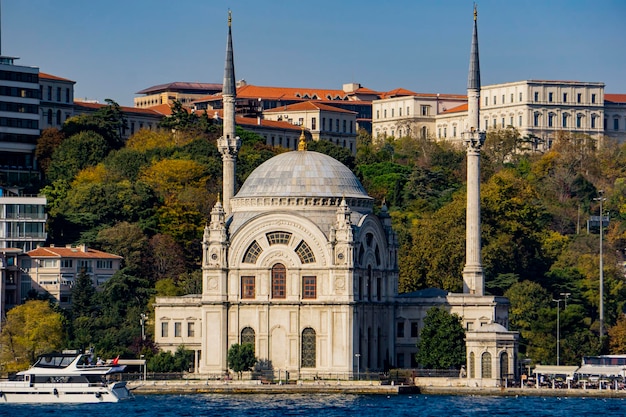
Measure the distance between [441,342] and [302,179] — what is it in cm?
1028

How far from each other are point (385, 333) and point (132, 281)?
17.1 meters

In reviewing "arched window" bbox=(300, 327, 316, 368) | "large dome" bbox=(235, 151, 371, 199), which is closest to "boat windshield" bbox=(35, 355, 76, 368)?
"arched window" bbox=(300, 327, 316, 368)

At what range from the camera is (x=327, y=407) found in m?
93.9

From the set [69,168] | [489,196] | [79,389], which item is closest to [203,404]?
[79,389]

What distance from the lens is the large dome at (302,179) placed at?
105750 millimetres

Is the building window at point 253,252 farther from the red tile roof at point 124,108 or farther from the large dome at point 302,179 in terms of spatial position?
the red tile roof at point 124,108

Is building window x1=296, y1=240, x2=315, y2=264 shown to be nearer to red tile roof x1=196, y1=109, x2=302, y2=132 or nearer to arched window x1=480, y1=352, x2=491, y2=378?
arched window x1=480, y1=352, x2=491, y2=378

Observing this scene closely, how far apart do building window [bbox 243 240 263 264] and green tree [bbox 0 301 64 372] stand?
439 inches

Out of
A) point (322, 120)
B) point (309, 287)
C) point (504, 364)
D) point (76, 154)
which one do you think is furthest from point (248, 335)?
point (322, 120)

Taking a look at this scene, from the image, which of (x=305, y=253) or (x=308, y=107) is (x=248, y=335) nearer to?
(x=305, y=253)

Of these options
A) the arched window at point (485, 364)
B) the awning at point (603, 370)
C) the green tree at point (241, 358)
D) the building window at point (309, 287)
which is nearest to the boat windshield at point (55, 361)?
the green tree at point (241, 358)

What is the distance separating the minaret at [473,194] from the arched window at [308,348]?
29.1ft

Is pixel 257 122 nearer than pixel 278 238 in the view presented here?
No

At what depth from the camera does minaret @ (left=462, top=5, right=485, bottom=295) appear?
109000 mm
